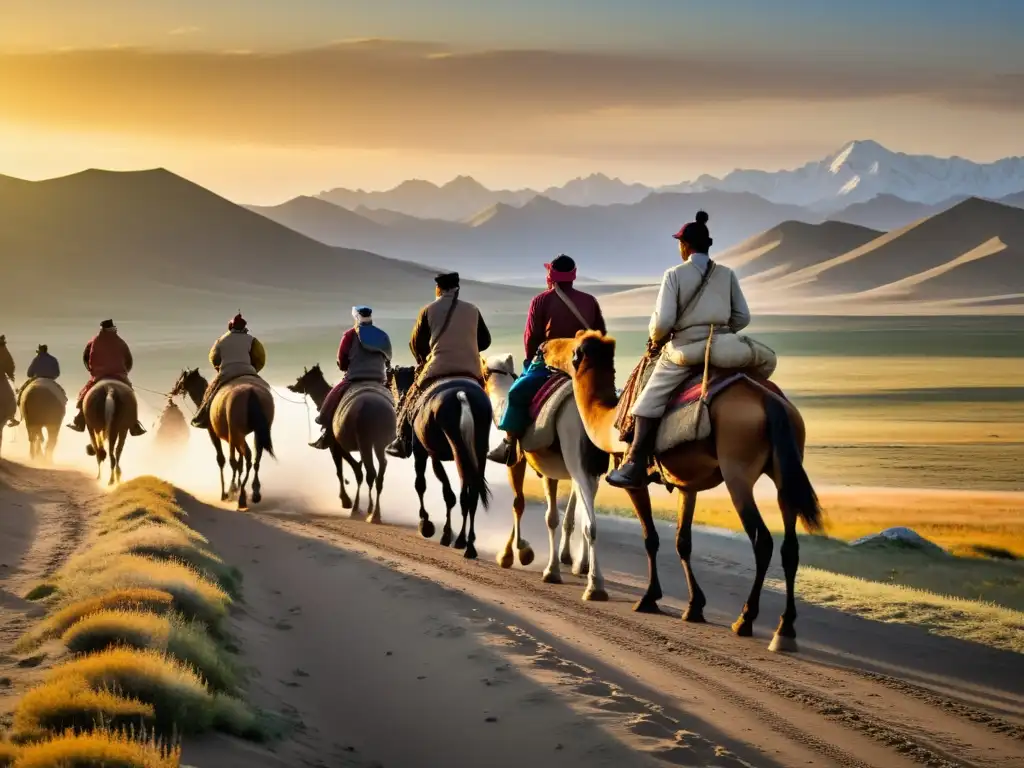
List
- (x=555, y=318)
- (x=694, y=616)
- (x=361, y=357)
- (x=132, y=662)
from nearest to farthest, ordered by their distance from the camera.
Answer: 1. (x=132, y=662)
2. (x=694, y=616)
3. (x=555, y=318)
4. (x=361, y=357)

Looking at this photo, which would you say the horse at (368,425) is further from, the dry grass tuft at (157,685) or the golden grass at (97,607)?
the dry grass tuft at (157,685)

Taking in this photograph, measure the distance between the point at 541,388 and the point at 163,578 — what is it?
4.75 meters

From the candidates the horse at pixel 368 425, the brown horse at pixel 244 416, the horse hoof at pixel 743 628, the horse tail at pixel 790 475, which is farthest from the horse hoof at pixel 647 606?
the brown horse at pixel 244 416

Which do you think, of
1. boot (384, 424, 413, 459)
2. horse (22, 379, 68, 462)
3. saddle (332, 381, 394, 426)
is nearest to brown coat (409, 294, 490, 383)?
boot (384, 424, 413, 459)

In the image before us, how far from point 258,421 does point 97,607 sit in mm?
13036

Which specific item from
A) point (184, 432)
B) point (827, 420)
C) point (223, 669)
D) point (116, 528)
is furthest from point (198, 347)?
point (223, 669)

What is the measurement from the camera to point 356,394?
23344 mm

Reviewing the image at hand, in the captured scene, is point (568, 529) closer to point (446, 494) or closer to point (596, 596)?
point (446, 494)

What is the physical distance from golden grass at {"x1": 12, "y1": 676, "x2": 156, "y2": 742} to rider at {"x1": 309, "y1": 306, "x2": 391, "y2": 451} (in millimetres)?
14326

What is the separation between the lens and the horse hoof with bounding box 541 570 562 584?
641 inches

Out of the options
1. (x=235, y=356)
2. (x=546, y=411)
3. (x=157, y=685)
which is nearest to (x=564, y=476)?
(x=546, y=411)

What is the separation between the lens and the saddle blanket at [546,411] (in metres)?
15.8

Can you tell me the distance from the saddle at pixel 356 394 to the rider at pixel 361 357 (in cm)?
9

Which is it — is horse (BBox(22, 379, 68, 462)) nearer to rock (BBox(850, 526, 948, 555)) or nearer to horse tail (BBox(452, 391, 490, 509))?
rock (BBox(850, 526, 948, 555))
